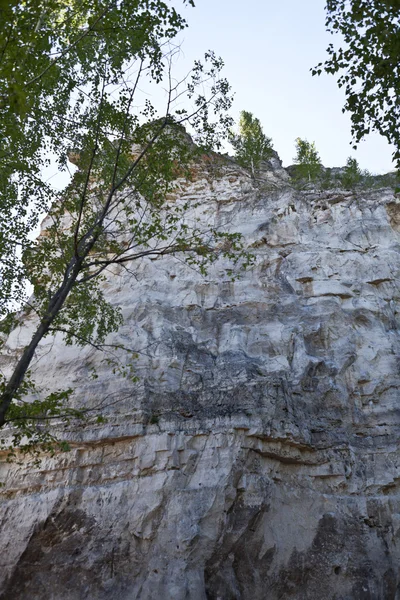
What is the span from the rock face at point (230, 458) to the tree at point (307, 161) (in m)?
11.8

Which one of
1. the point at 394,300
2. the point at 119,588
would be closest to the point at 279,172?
the point at 394,300

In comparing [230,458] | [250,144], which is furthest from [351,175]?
[230,458]

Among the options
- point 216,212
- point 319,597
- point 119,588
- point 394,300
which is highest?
point 216,212

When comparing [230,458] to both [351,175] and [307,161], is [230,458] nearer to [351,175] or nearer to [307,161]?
[351,175]

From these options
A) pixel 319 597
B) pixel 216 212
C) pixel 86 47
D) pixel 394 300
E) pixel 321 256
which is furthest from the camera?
pixel 216 212

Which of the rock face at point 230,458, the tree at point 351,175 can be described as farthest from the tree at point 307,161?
the rock face at point 230,458

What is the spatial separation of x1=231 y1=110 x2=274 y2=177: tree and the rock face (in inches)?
502

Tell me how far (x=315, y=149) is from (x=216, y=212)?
1501 cm

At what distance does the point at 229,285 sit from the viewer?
77.6ft

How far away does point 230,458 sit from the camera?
17.2m

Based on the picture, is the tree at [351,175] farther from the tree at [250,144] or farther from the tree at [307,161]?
the tree at [250,144]

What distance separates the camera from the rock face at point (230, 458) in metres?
15.9

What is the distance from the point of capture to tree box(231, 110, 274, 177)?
34.2m

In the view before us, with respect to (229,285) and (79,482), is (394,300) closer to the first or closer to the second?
(229,285)
